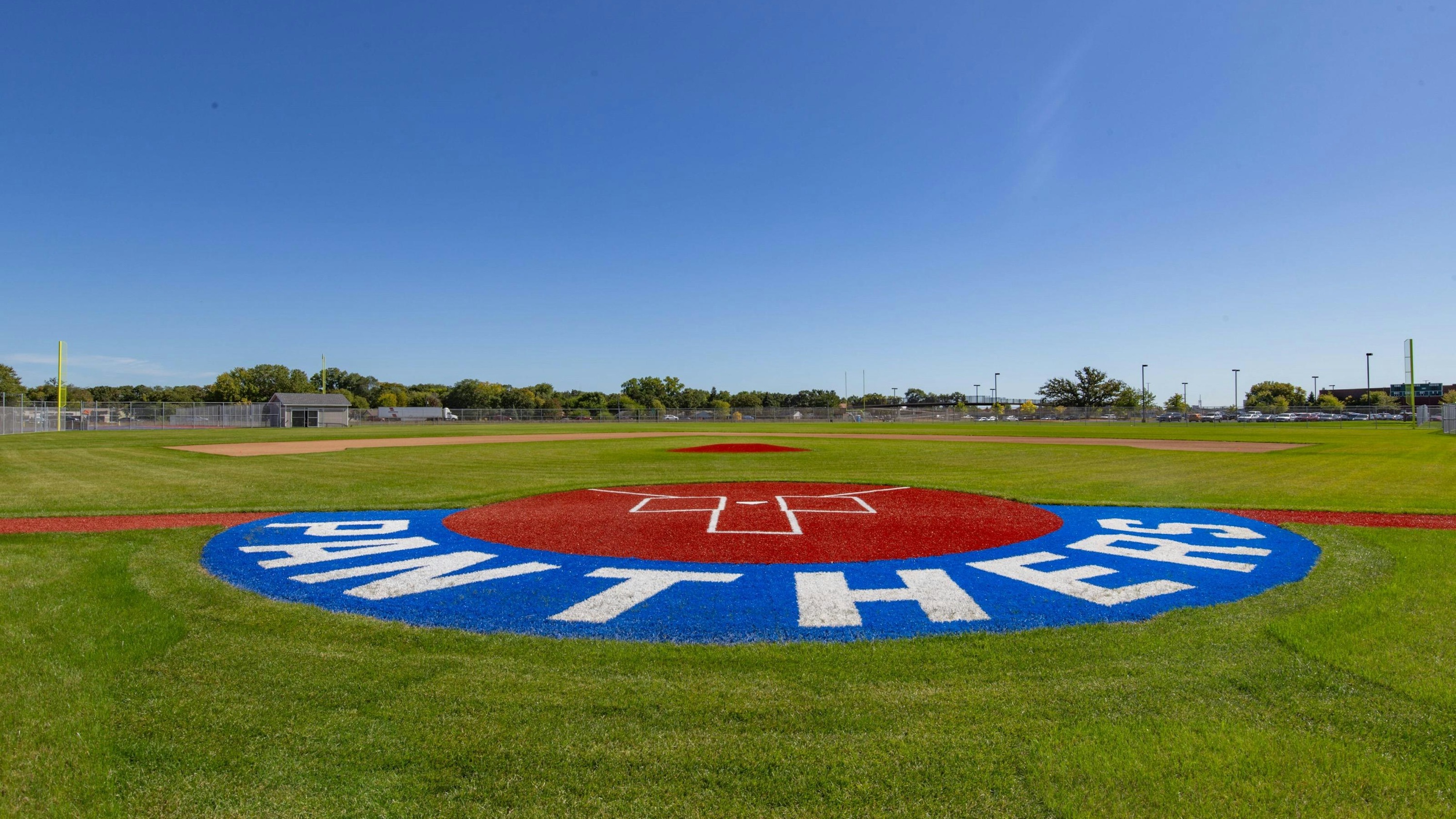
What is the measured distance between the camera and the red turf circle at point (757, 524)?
8188mm

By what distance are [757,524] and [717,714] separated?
20.0 feet

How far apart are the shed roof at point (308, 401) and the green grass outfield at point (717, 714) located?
63.0m

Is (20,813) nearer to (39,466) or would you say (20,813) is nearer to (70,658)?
(70,658)

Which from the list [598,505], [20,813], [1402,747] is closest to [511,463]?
[598,505]

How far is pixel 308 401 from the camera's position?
2448 inches

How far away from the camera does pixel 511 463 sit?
1977 cm

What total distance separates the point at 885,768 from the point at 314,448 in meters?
29.3

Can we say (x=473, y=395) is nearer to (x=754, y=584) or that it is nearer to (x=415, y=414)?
(x=415, y=414)

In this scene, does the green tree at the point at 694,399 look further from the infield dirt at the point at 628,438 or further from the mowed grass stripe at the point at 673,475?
the mowed grass stripe at the point at 673,475

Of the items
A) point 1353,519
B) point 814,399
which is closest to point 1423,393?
point 814,399

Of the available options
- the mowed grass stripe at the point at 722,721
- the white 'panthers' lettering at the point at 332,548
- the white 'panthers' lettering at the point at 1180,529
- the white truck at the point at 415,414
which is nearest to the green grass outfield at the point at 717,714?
the mowed grass stripe at the point at 722,721

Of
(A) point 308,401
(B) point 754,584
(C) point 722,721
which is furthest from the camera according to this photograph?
(A) point 308,401

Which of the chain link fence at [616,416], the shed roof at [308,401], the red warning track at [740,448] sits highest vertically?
the shed roof at [308,401]

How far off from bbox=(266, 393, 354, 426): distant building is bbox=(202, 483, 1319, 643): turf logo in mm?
59233
